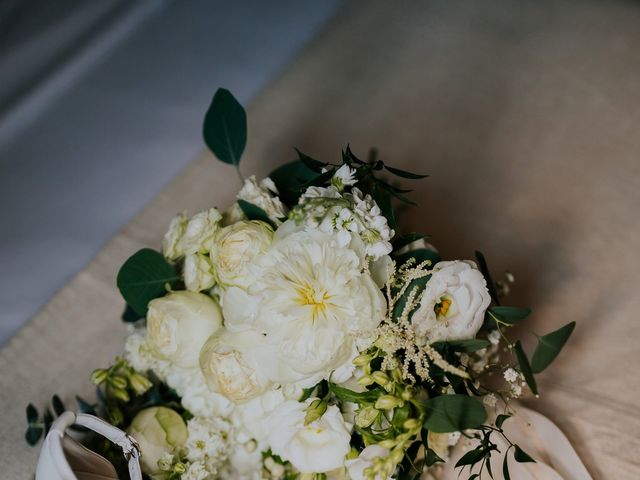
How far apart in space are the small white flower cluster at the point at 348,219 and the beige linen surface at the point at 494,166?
449mm

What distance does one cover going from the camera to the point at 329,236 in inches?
25.5

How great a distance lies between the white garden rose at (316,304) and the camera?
621 mm

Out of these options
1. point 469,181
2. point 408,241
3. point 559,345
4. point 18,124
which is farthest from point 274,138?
point 559,345

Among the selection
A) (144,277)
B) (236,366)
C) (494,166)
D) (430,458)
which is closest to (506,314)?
(430,458)

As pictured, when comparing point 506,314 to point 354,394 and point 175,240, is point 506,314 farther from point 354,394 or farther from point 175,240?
point 175,240

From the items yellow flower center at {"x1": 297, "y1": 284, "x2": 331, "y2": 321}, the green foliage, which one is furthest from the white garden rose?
the green foliage

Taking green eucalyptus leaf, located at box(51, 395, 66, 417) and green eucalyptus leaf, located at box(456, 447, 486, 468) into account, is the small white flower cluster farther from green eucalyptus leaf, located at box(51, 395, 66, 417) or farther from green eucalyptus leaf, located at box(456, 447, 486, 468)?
green eucalyptus leaf, located at box(51, 395, 66, 417)

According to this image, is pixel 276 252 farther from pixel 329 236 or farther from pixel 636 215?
pixel 636 215

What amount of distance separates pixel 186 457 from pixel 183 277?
0.21 metres

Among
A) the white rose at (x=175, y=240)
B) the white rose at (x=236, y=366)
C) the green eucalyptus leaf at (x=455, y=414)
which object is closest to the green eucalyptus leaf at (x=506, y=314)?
the green eucalyptus leaf at (x=455, y=414)

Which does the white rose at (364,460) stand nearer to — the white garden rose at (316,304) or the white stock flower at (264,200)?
the white garden rose at (316,304)

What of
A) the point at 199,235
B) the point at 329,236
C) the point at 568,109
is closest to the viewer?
the point at 329,236

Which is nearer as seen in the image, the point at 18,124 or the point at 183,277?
the point at 183,277

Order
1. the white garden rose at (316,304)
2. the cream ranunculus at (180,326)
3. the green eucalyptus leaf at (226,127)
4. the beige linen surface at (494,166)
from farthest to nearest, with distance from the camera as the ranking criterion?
the beige linen surface at (494,166) < the green eucalyptus leaf at (226,127) < the cream ranunculus at (180,326) < the white garden rose at (316,304)
